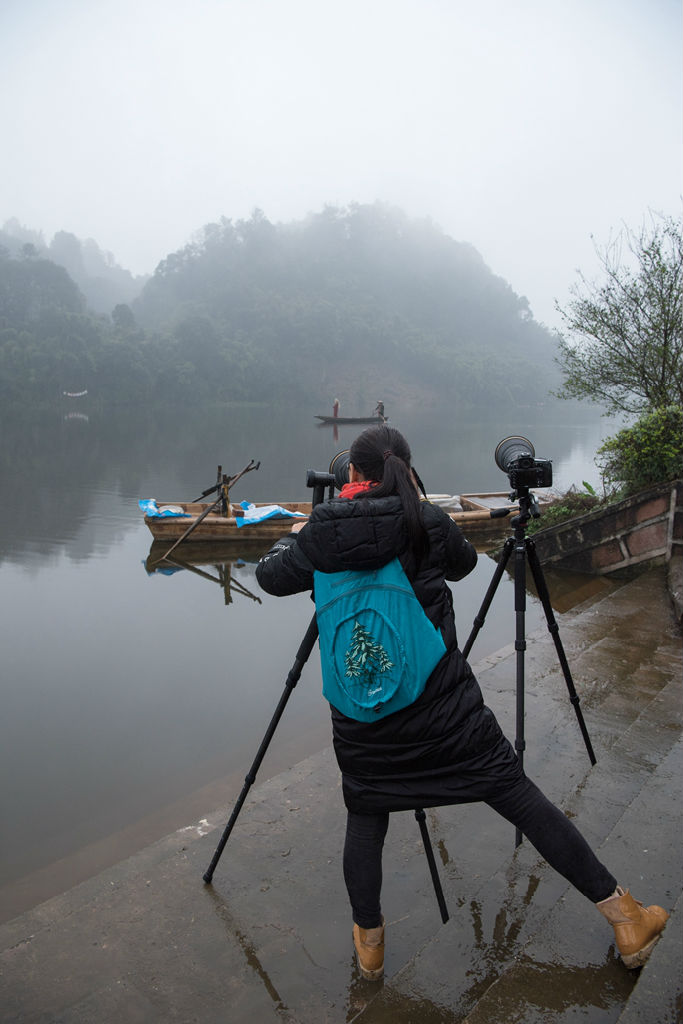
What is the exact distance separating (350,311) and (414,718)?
3562 inches

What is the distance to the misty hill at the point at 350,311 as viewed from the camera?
7594 centimetres

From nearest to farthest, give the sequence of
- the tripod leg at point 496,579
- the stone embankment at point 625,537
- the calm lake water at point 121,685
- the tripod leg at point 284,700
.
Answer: the tripod leg at point 284,700 < the tripod leg at point 496,579 < the calm lake water at point 121,685 < the stone embankment at point 625,537

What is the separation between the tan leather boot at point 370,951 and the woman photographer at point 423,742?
12cm

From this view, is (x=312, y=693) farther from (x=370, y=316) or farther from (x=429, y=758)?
(x=370, y=316)

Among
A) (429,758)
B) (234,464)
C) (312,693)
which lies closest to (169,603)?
(312,693)

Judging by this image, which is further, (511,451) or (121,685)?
(121,685)

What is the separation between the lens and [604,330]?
1002 centimetres

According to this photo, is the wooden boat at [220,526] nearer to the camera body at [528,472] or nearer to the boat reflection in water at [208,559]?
the boat reflection in water at [208,559]

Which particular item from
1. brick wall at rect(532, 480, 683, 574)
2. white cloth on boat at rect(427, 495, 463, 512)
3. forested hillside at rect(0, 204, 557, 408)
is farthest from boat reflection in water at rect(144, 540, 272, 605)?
forested hillside at rect(0, 204, 557, 408)

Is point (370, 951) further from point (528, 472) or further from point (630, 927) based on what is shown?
point (528, 472)

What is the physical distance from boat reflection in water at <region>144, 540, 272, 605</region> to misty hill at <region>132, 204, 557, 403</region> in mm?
56662

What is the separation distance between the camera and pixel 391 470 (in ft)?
5.66

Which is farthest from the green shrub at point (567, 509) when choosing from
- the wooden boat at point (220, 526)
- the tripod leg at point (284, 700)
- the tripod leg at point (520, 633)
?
the tripod leg at point (284, 700)

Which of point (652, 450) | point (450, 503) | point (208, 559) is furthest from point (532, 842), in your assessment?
point (450, 503)
